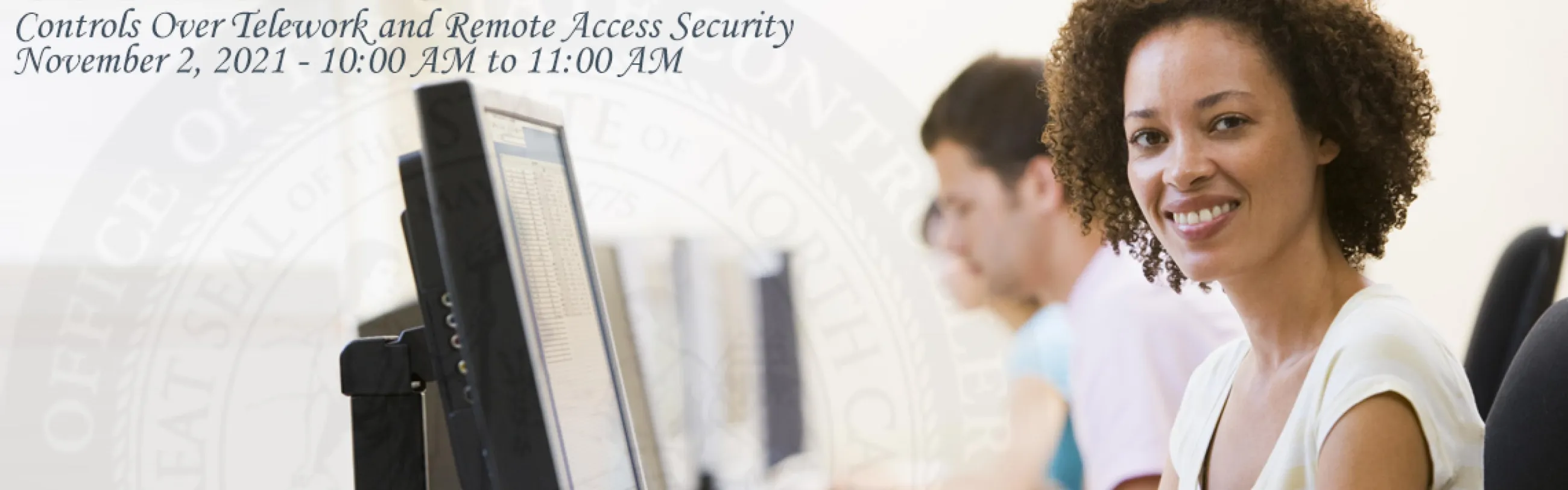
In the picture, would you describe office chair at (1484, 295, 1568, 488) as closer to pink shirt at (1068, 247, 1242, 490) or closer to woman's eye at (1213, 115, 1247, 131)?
woman's eye at (1213, 115, 1247, 131)

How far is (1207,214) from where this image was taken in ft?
2.88

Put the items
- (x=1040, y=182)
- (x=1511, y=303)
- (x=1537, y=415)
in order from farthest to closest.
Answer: (x=1040, y=182) → (x=1511, y=303) → (x=1537, y=415)

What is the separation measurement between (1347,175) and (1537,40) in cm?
170

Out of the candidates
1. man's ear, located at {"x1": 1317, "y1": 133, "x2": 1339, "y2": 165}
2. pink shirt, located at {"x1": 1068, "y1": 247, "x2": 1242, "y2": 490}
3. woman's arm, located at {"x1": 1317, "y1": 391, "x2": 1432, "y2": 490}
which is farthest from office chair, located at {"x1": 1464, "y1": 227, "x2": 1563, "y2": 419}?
woman's arm, located at {"x1": 1317, "y1": 391, "x2": 1432, "y2": 490}

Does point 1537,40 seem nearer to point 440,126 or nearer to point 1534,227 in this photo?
point 1534,227

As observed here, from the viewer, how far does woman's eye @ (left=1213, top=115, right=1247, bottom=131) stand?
2.86 ft

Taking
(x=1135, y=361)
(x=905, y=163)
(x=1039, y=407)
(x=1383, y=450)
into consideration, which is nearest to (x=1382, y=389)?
(x=1383, y=450)

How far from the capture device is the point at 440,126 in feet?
2.11

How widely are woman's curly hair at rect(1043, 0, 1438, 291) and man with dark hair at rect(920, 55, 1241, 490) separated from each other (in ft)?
0.81

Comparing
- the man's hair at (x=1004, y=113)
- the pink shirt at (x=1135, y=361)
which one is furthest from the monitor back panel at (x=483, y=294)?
the man's hair at (x=1004, y=113)

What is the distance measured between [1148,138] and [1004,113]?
0.63 m

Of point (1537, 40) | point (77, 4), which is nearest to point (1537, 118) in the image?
point (1537, 40)

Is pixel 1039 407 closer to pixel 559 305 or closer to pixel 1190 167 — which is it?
pixel 1190 167

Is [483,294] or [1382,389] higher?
[483,294]
